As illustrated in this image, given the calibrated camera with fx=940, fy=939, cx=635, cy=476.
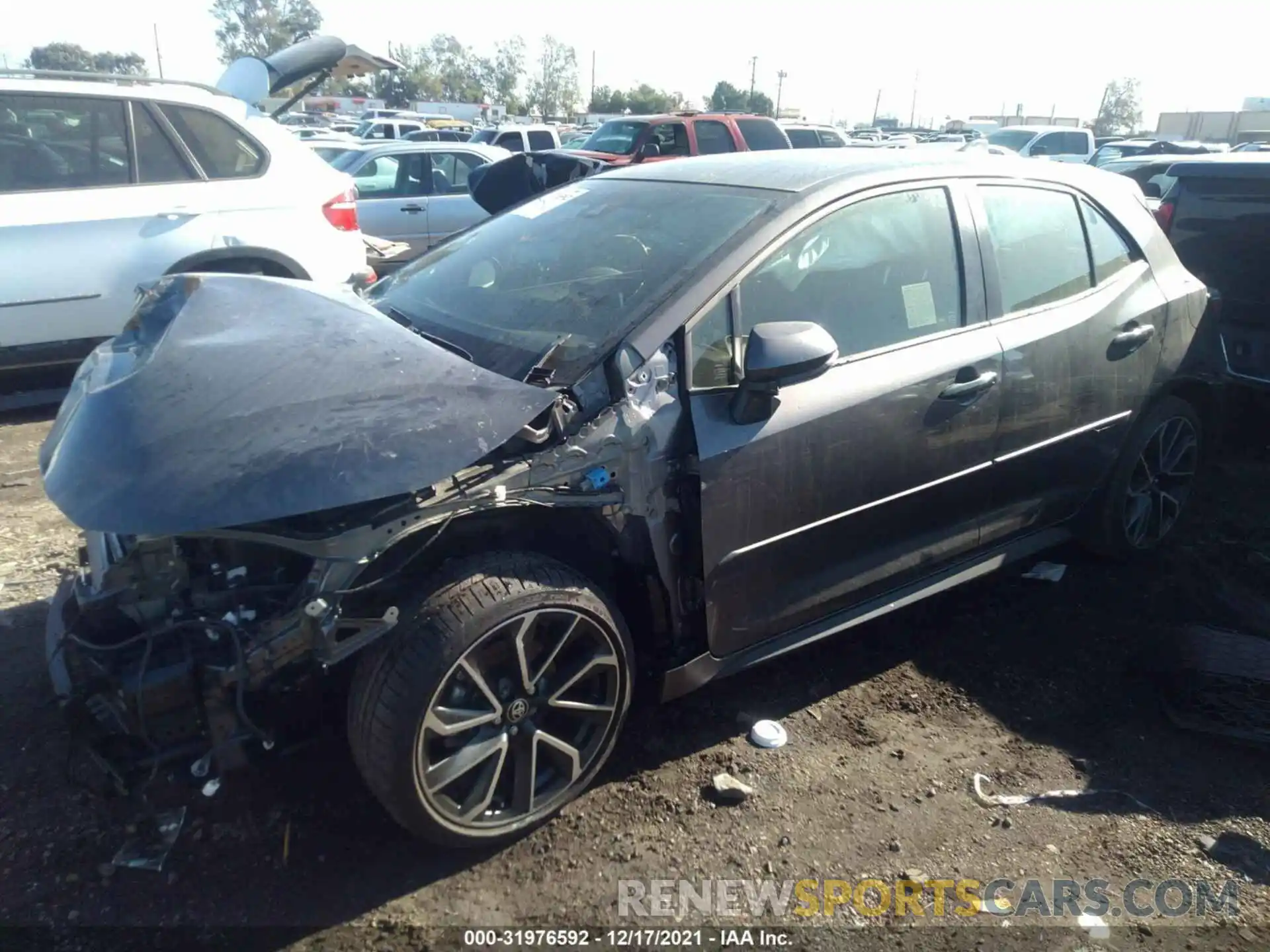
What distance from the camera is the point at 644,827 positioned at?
2.69 m

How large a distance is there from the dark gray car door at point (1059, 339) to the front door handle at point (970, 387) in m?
0.09

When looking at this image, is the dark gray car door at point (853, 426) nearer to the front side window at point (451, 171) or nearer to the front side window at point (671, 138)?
the front side window at point (451, 171)

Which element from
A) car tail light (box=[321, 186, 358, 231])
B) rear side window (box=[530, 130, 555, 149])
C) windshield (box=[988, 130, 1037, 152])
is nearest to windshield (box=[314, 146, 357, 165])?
rear side window (box=[530, 130, 555, 149])

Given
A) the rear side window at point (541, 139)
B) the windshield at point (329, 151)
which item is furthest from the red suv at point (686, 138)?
the rear side window at point (541, 139)

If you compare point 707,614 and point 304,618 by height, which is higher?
point 304,618

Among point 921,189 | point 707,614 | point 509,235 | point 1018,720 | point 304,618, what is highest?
point 921,189

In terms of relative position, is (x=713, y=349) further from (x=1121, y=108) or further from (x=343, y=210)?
(x=1121, y=108)

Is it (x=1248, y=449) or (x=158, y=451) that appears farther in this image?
(x=1248, y=449)

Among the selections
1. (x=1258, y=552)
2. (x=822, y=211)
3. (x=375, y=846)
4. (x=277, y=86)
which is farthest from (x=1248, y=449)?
(x=277, y=86)

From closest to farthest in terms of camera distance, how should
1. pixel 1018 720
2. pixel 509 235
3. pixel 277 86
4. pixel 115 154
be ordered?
1. pixel 1018 720
2. pixel 509 235
3. pixel 115 154
4. pixel 277 86

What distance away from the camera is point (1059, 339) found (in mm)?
3471

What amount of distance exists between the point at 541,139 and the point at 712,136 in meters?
6.67

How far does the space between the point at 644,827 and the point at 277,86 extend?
5887mm

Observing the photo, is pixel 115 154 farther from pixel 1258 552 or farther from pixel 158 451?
pixel 1258 552
